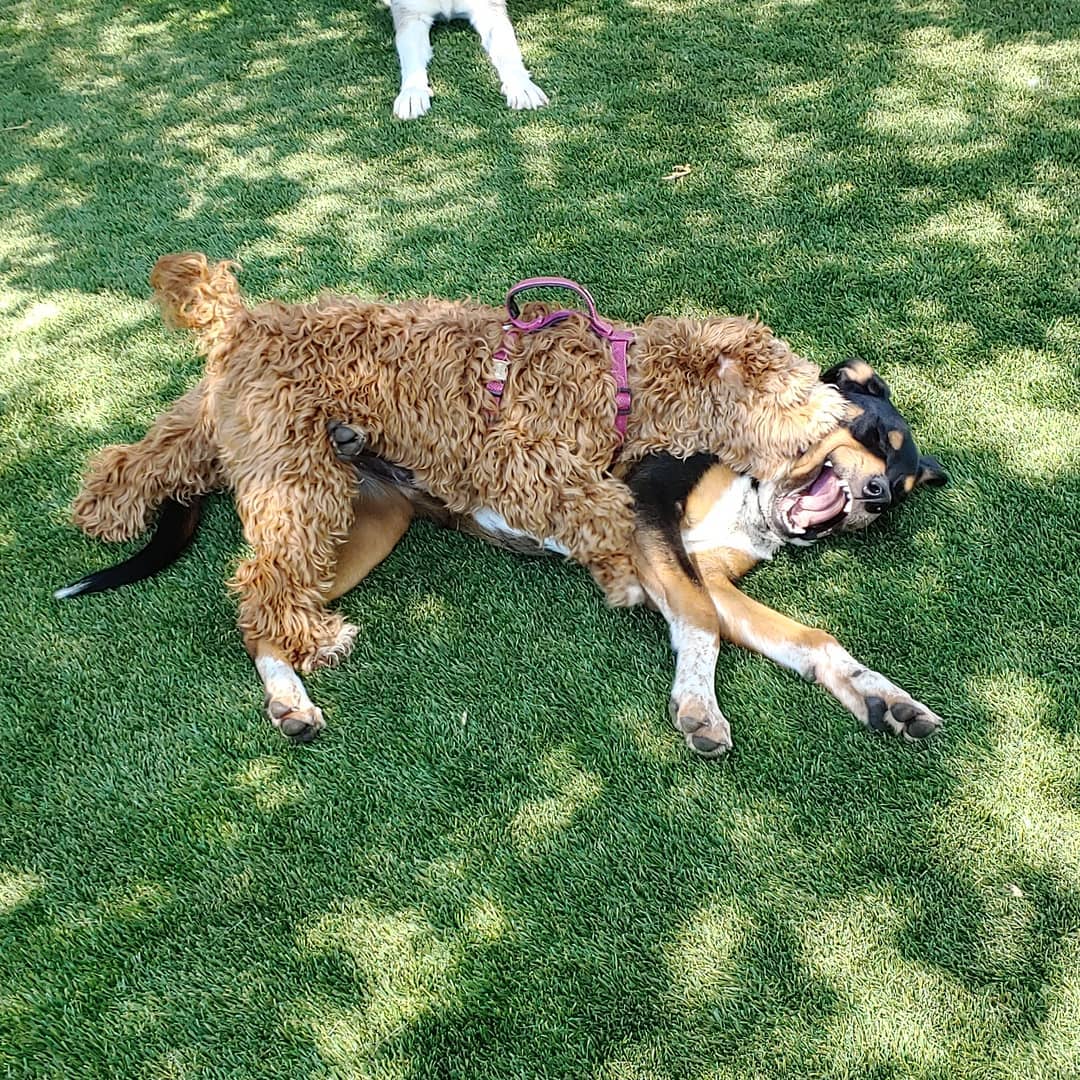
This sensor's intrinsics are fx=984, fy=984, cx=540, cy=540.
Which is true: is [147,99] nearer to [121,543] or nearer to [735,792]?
[121,543]

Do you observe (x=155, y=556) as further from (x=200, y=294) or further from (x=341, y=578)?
(x=200, y=294)

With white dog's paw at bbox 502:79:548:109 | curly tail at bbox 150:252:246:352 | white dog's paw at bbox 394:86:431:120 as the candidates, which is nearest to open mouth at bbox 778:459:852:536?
curly tail at bbox 150:252:246:352

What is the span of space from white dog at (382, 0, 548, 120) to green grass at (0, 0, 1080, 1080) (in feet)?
0.75

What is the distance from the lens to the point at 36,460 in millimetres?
3754

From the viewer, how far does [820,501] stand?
10.1 feet

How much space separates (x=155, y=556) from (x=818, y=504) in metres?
2.14

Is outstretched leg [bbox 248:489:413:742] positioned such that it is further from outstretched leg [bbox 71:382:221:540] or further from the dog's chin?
the dog's chin

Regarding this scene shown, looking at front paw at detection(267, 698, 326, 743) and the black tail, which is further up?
the black tail

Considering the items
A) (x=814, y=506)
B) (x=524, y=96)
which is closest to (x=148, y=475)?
(x=814, y=506)

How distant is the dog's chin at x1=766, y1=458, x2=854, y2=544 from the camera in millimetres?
3055

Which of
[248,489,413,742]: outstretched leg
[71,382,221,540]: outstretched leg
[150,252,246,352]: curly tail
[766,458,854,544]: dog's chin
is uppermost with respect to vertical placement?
[150,252,246,352]: curly tail

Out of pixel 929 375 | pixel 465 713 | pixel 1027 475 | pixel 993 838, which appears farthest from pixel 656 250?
pixel 993 838

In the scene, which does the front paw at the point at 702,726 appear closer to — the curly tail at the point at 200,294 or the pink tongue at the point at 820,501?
the pink tongue at the point at 820,501

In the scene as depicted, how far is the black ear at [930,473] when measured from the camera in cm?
329
